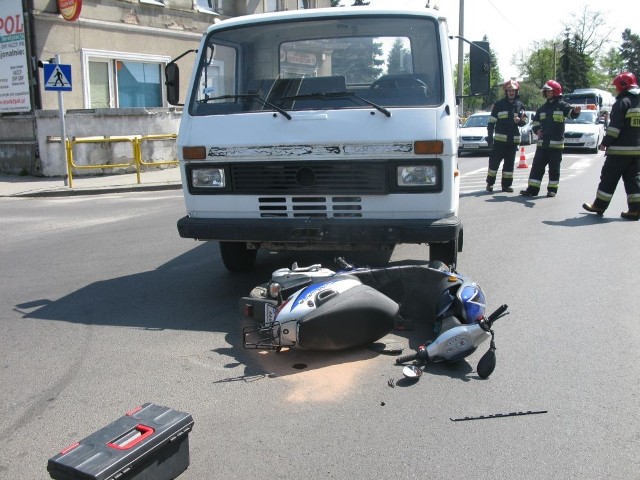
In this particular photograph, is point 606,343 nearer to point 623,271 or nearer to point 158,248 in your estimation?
point 623,271

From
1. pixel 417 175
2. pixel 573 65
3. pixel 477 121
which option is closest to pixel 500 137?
pixel 417 175

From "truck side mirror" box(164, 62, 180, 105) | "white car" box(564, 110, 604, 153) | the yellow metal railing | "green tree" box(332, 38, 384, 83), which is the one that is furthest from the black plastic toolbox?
"white car" box(564, 110, 604, 153)

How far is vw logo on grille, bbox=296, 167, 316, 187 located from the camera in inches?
210

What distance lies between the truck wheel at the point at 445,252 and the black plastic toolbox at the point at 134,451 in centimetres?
329

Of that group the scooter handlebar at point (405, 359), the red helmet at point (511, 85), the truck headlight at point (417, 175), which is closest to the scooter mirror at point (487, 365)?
the scooter handlebar at point (405, 359)

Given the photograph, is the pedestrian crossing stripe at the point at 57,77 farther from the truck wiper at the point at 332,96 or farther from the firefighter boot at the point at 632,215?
the firefighter boot at the point at 632,215

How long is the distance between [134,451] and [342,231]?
9.20ft

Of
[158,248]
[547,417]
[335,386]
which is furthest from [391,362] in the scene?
[158,248]

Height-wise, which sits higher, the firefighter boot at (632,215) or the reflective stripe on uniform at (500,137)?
the reflective stripe on uniform at (500,137)

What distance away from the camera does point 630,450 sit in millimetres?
3246

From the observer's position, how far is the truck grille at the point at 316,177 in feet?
17.2

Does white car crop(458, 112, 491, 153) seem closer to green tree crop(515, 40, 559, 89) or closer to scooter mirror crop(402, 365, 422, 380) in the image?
scooter mirror crop(402, 365, 422, 380)

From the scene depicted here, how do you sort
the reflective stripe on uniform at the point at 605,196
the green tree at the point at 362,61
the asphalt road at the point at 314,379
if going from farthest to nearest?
the reflective stripe on uniform at the point at 605,196, the green tree at the point at 362,61, the asphalt road at the point at 314,379

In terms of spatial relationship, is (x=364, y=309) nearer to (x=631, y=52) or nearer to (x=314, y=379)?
(x=314, y=379)
